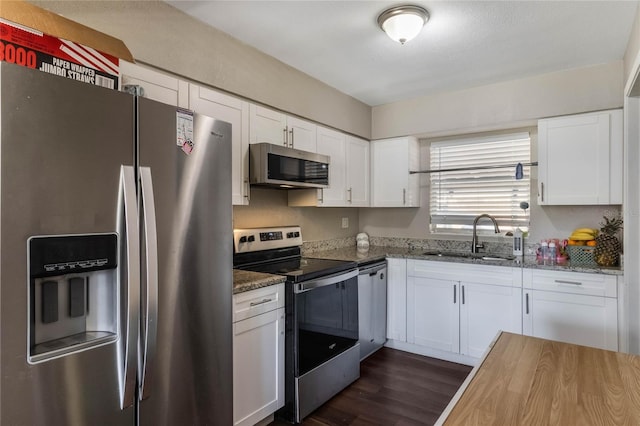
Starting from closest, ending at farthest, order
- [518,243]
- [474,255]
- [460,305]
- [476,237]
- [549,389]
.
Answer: [549,389] < [460,305] < [518,243] < [474,255] < [476,237]

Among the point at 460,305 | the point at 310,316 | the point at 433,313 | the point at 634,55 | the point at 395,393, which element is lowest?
the point at 395,393

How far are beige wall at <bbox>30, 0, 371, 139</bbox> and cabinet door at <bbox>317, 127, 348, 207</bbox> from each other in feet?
0.49

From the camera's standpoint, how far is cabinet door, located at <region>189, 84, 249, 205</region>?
2213mm

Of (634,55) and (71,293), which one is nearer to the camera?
(71,293)

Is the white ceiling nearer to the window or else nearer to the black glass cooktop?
the window

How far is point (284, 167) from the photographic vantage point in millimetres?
2578

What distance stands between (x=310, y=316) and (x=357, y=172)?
5.94 feet

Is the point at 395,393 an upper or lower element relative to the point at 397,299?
lower

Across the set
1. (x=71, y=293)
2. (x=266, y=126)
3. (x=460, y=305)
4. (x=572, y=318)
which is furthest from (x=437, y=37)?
(x=71, y=293)

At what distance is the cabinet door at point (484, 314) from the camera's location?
2881mm

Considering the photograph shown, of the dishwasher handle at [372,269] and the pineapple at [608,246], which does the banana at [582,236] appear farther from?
the dishwasher handle at [372,269]

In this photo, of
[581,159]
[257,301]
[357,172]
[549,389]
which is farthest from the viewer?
[357,172]

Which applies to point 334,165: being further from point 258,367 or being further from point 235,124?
point 258,367

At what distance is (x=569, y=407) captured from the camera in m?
0.98
